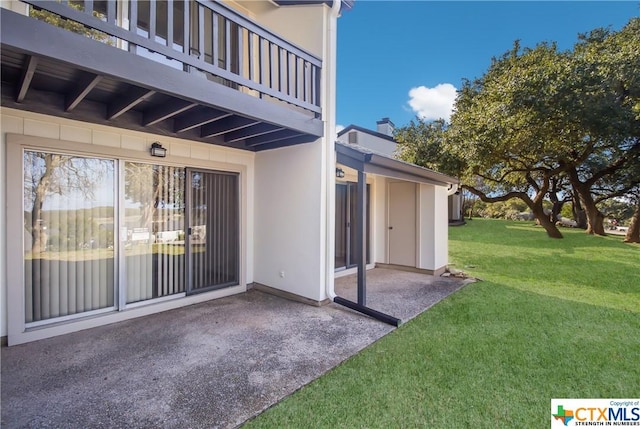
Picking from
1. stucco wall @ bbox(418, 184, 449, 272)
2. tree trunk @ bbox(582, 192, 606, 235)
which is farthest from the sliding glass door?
tree trunk @ bbox(582, 192, 606, 235)

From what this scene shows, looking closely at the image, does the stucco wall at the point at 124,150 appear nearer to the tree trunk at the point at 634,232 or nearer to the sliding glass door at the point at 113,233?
the sliding glass door at the point at 113,233

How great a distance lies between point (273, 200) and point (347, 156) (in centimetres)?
170

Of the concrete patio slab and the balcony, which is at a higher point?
the balcony

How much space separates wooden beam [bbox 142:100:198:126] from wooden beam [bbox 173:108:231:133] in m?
0.26

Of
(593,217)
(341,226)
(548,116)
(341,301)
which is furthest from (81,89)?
(593,217)

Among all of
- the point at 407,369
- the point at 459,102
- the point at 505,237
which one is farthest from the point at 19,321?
the point at 505,237

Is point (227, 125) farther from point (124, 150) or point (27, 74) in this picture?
point (27, 74)

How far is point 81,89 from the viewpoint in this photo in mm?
3244

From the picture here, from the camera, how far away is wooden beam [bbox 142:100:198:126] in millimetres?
3691

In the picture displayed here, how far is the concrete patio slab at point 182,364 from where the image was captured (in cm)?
257

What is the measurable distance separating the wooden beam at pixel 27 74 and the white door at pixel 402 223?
725 centimetres

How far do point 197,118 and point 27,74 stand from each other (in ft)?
5.82

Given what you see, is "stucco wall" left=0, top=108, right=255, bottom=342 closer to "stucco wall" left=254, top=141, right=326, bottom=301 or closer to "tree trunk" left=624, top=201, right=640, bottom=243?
"stucco wall" left=254, top=141, right=326, bottom=301

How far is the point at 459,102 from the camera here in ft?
46.8
